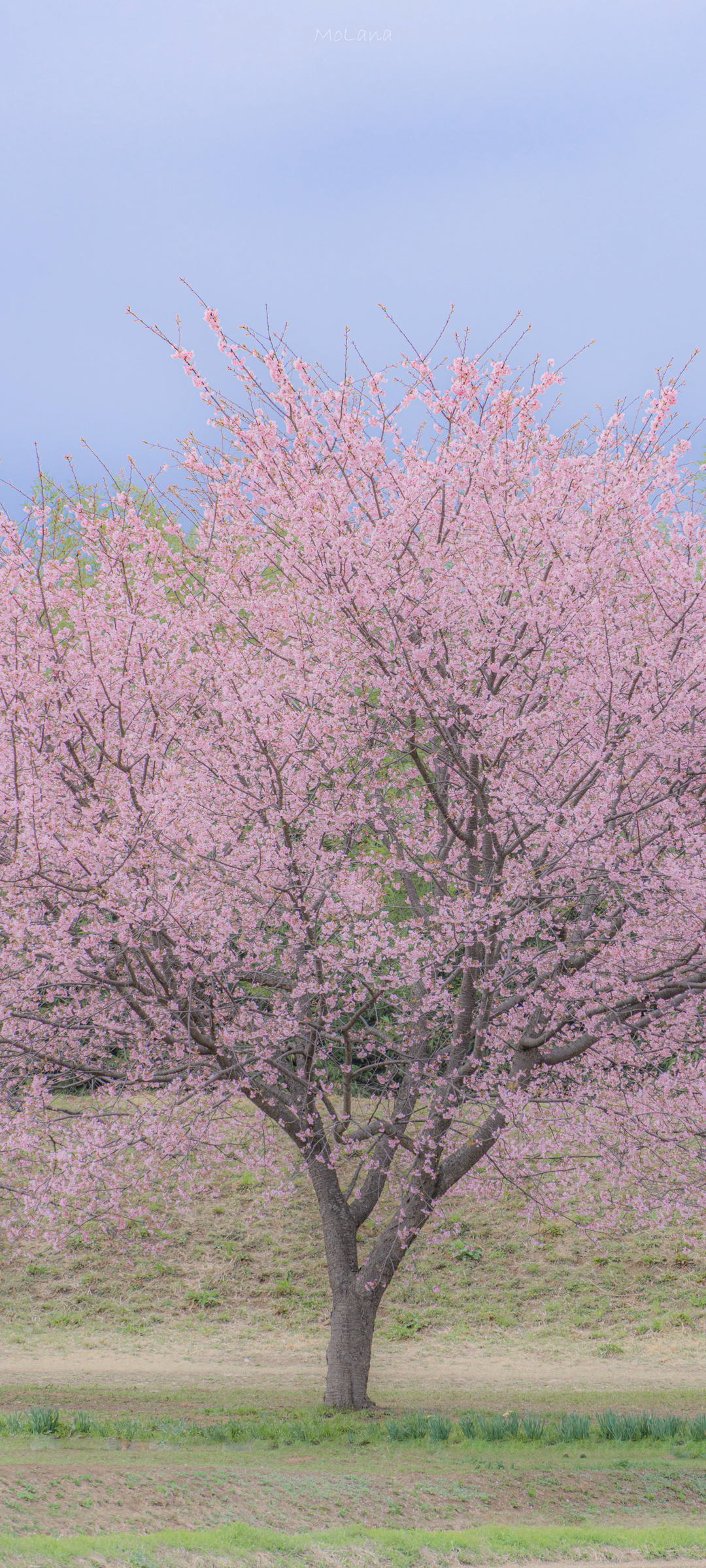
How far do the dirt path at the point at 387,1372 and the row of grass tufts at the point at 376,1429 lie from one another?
1.64 meters

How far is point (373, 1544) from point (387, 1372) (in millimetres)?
6630

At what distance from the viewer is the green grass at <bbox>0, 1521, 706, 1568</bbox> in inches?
221

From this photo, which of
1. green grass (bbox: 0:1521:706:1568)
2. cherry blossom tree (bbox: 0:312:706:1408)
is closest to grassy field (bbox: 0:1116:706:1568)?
green grass (bbox: 0:1521:706:1568)

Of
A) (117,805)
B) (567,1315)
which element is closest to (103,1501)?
(117,805)

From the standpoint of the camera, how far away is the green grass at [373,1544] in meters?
5.61

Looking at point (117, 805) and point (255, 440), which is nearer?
point (117, 805)

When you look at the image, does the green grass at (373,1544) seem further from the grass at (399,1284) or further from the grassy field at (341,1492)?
the grass at (399,1284)

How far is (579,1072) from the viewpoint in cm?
964

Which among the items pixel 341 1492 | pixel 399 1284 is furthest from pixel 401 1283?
pixel 341 1492

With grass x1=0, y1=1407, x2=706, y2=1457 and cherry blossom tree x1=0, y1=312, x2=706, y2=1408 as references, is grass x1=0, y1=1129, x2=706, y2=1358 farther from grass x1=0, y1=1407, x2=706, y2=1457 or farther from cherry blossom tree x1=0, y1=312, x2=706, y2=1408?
cherry blossom tree x1=0, y1=312, x2=706, y2=1408

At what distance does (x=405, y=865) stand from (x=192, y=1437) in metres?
4.95

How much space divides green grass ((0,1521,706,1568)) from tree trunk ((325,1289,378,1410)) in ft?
9.15

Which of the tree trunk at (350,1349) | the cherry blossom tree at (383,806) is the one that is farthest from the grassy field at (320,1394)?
the cherry blossom tree at (383,806)

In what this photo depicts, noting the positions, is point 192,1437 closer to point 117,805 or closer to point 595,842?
point 117,805
